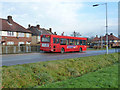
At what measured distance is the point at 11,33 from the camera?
37.6 meters

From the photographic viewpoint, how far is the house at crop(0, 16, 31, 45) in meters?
35.9

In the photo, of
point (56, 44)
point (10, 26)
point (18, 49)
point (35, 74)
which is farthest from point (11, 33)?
point (35, 74)

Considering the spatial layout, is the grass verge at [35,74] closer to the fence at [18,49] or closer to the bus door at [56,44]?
the bus door at [56,44]

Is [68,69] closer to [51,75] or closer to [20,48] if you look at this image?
[51,75]

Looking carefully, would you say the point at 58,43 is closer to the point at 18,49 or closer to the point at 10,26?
the point at 18,49

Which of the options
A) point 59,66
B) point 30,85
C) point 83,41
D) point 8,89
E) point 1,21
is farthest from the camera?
point 1,21

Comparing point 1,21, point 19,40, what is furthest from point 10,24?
point 19,40

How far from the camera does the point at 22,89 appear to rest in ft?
21.0

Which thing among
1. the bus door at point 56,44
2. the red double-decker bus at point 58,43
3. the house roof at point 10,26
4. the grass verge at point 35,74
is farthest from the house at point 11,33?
the grass verge at point 35,74

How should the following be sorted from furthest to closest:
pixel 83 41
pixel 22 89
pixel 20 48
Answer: pixel 83 41, pixel 20 48, pixel 22 89

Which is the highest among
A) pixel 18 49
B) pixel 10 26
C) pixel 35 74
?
pixel 10 26

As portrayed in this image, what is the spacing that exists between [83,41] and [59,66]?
1810 centimetres

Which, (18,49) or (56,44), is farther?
(18,49)

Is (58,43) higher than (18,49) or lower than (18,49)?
higher
